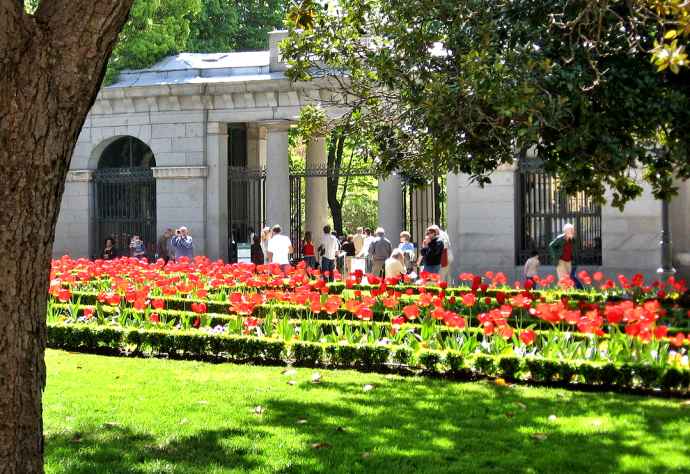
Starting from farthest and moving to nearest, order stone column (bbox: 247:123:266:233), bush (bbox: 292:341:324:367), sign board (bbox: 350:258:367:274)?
stone column (bbox: 247:123:266:233) → sign board (bbox: 350:258:367:274) → bush (bbox: 292:341:324:367)

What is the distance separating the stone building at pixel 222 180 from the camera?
23.5 m

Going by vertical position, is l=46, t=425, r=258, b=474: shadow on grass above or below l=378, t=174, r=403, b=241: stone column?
below

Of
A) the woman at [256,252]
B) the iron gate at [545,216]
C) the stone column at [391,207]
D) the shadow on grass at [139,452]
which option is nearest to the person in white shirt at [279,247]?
the woman at [256,252]

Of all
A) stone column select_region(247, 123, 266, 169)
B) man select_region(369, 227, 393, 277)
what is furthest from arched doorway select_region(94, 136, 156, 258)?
man select_region(369, 227, 393, 277)

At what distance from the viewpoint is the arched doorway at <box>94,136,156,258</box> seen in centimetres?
2881

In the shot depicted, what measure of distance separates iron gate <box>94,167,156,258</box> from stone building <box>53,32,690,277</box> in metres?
0.03

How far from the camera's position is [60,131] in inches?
201

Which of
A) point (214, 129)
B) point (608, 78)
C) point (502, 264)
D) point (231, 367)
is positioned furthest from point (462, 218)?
point (231, 367)

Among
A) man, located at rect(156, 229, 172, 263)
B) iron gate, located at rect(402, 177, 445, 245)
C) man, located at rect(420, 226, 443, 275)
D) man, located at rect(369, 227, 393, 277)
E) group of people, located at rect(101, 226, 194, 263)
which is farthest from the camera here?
man, located at rect(156, 229, 172, 263)

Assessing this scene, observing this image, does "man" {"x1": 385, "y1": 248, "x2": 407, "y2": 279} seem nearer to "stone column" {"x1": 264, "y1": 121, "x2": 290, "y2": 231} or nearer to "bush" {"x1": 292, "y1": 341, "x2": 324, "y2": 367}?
"bush" {"x1": 292, "y1": 341, "x2": 324, "y2": 367}

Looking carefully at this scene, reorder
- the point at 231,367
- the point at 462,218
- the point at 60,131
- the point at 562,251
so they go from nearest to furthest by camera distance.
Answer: the point at 60,131 → the point at 231,367 → the point at 562,251 → the point at 462,218

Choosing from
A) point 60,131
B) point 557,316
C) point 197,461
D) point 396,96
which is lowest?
point 197,461

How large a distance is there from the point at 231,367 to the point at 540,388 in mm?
3482

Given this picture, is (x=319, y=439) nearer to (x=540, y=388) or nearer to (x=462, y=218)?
(x=540, y=388)
